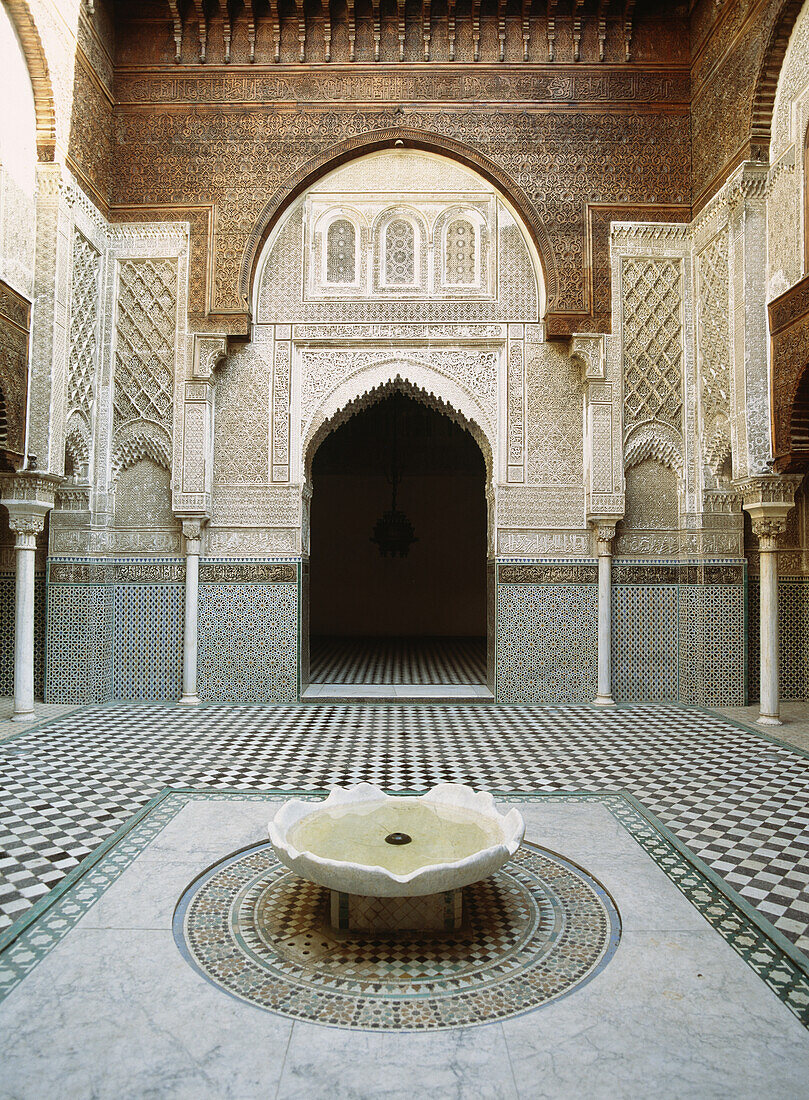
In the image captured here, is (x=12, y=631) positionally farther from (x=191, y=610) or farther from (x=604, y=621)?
(x=604, y=621)

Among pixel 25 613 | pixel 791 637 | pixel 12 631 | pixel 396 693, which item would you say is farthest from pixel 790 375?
pixel 12 631

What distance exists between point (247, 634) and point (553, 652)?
2293 millimetres

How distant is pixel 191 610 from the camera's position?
→ 5301mm

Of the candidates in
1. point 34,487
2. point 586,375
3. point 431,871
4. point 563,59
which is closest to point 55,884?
point 431,871

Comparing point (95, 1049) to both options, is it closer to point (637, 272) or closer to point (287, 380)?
point (287, 380)

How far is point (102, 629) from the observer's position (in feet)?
17.2

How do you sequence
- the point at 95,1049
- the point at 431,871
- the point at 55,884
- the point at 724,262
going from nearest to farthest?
the point at 95,1049 → the point at 431,871 → the point at 55,884 → the point at 724,262

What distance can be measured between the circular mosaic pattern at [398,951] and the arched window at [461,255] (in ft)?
14.7

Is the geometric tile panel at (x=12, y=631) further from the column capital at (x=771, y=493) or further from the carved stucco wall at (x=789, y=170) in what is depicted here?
the carved stucco wall at (x=789, y=170)

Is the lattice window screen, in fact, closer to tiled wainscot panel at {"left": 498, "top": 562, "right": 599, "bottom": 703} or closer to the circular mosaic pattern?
tiled wainscot panel at {"left": 498, "top": 562, "right": 599, "bottom": 703}

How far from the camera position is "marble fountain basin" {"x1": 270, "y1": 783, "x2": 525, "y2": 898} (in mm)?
1827

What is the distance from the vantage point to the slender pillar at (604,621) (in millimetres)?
5301

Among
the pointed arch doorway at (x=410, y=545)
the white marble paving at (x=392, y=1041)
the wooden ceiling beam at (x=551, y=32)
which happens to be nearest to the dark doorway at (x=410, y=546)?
the pointed arch doorway at (x=410, y=545)

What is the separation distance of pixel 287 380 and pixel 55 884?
13.0ft
